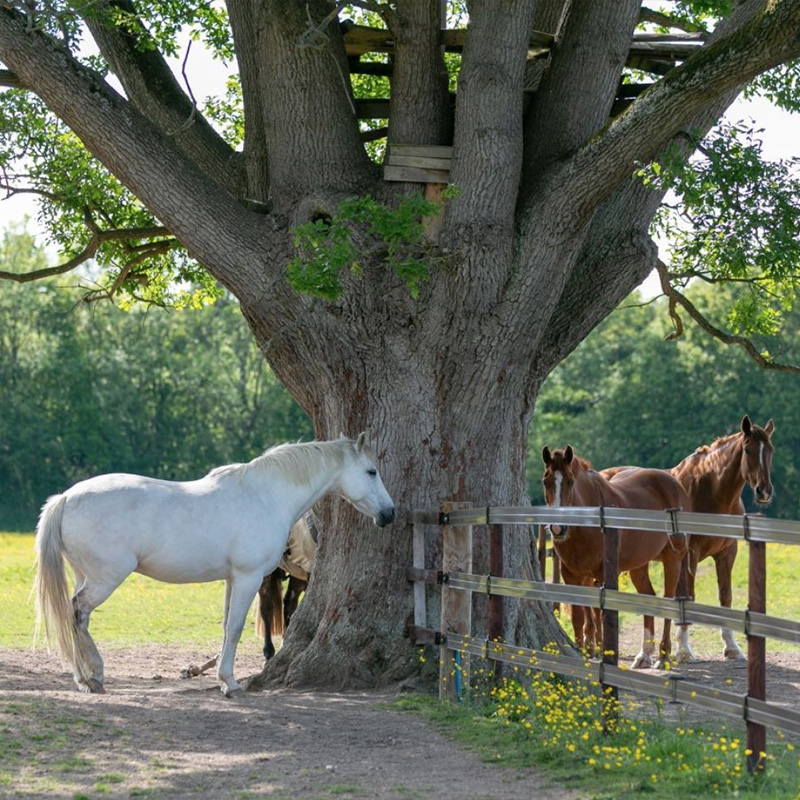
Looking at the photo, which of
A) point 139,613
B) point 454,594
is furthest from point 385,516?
point 139,613

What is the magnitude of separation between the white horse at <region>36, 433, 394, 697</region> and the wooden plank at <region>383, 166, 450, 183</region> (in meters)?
2.19

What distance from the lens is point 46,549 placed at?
9055 mm

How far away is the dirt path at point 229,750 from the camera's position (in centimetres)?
614

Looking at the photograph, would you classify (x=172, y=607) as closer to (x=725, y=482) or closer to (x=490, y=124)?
(x=725, y=482)

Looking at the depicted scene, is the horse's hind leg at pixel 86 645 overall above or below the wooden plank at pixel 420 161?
below

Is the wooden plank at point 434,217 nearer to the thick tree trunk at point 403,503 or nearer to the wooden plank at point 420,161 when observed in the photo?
the wooden plank at point 420,161

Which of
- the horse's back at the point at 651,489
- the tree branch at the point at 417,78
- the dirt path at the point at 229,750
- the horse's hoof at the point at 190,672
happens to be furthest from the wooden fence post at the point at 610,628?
the horse's back at the point at 651,489

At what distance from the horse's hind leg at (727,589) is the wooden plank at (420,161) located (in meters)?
4.91

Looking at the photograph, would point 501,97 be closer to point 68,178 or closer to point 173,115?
point 173,115

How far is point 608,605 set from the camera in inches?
278

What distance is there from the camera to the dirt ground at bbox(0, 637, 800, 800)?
20.2 feet

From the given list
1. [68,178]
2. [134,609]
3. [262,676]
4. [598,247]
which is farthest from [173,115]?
[134,609]

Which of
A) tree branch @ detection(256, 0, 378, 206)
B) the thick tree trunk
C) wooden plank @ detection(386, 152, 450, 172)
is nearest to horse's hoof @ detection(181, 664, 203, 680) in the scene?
→ the thick tree trunk

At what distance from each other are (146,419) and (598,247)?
52.4 meters
